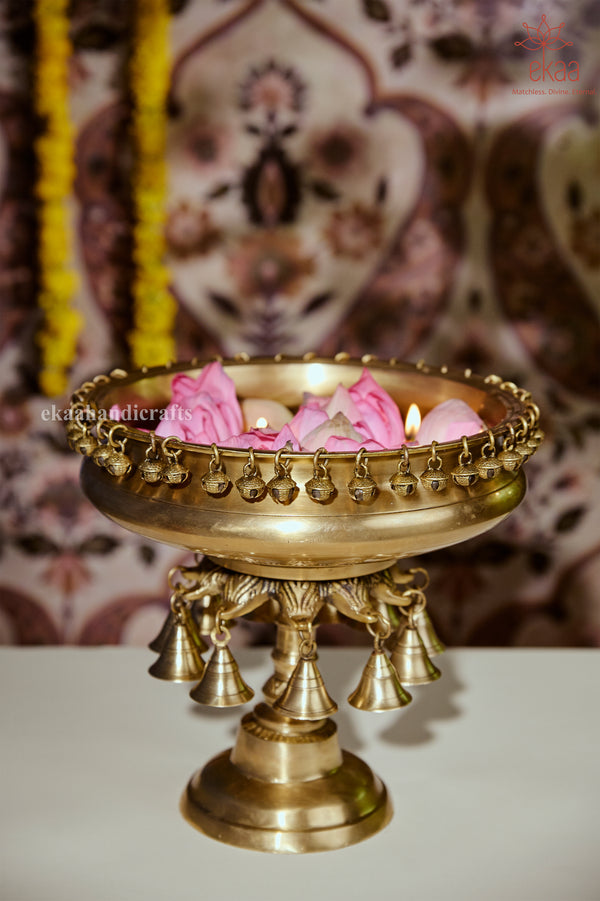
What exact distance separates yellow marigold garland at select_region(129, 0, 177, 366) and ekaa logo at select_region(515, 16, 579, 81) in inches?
16.7

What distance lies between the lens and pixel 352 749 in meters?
0.92

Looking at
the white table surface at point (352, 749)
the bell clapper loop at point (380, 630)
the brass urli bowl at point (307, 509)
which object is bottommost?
the white table surface at point (352, 749)

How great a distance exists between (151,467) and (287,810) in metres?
0.28

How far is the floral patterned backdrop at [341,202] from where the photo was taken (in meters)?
1.27

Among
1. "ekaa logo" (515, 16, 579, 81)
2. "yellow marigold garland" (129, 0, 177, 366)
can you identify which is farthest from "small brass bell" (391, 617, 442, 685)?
"ekaa logo" (515, 16, 579, 81)

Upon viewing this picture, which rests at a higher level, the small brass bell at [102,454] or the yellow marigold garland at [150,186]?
the yellow marigold garland at [150,186]

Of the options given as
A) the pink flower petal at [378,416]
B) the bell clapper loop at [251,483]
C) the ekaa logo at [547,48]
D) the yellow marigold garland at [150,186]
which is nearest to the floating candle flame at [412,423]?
the pink flower petal at [378,416]

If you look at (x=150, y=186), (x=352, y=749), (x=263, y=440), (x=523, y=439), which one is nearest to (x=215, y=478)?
(x=263, y=440)

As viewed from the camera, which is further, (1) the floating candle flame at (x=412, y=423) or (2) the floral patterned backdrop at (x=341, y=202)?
(2) the floral patterned backdrop at (x=341, y=202)

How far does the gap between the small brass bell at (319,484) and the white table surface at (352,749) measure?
29 cm

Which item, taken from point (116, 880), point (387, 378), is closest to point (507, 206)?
point (387, 378)

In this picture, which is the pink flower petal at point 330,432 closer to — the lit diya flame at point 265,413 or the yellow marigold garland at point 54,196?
the lit diya flame at point 265,413

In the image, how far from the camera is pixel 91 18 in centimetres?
126

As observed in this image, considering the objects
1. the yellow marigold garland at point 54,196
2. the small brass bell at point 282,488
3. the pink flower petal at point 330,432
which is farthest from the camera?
the yellow marigold garland at point 54,196
